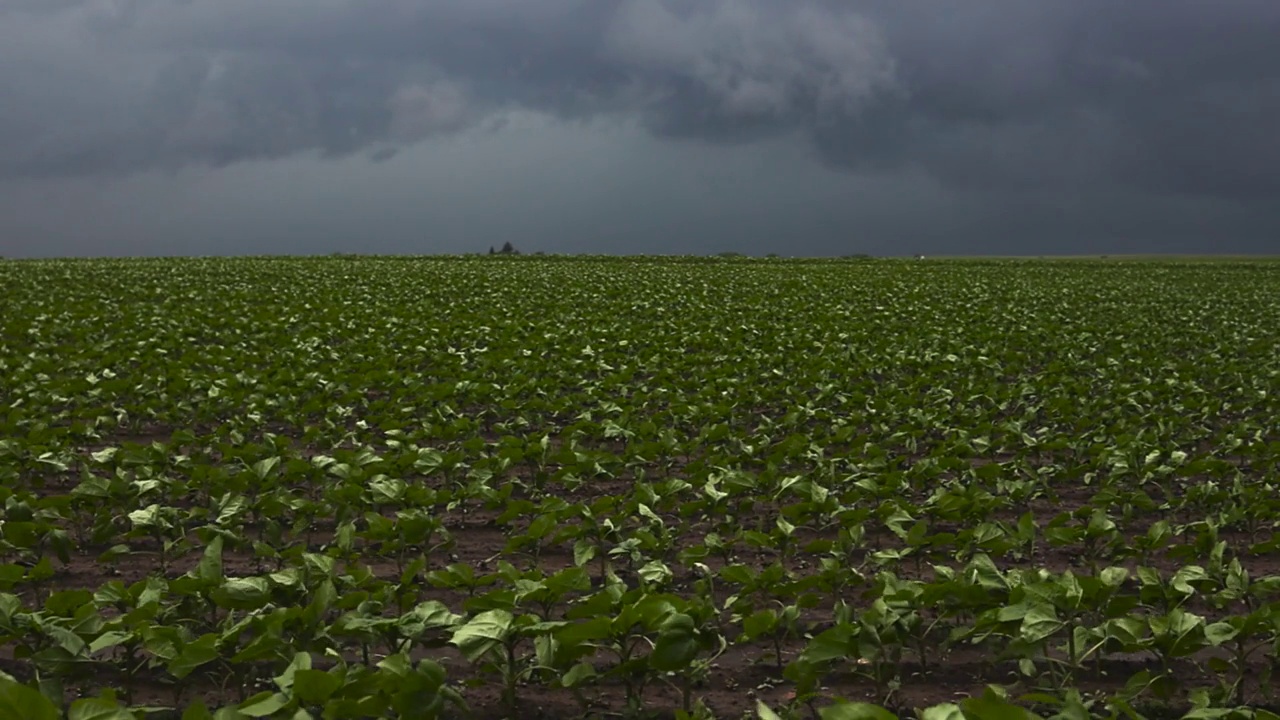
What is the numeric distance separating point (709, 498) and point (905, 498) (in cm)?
239

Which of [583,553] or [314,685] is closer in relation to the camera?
[314,685]

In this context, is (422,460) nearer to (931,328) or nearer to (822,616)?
(822,616)

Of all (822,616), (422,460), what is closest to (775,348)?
(422,460)

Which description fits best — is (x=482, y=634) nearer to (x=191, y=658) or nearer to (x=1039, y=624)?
(x=191, y=658)

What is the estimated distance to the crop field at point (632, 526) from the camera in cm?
386

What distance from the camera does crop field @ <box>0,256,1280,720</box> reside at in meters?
3.86

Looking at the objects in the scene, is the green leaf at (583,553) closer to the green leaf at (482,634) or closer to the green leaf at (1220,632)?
the green leaf at (482,634)

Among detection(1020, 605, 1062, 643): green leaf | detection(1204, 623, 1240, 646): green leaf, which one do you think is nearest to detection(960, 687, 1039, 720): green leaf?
detection(1020, 605, 1062, 643): green leaf

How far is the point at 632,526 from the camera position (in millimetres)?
6578

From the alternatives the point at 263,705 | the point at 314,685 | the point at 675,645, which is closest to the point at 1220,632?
the point at 675,645

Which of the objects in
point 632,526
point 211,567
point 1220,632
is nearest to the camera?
point 1220,632

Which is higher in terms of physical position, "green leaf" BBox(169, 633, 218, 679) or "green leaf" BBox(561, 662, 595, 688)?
"green leaf" BBox(169, 633, 218, 679)

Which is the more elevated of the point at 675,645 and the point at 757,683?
the point at 675,645

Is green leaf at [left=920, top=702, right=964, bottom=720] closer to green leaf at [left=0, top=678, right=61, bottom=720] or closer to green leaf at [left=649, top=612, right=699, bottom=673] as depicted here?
green leaf at [left=649, top=612, right=699, bottom=673]
